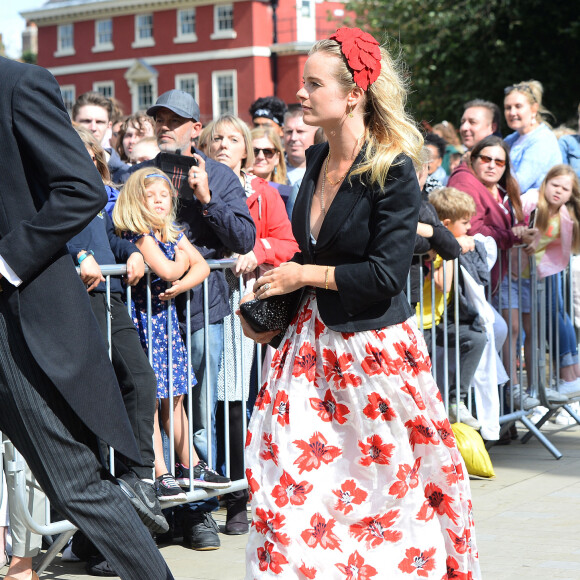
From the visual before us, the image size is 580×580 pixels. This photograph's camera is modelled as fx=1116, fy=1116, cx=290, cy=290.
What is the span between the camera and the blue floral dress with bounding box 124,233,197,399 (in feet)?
17.1

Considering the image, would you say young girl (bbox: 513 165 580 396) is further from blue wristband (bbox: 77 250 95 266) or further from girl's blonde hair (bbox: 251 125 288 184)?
blue wristband (bbox: 77 250 95 266)

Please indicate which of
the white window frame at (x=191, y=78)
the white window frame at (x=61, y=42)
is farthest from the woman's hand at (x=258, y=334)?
the white window frame at (x=61, y=42)

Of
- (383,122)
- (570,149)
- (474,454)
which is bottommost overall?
(474,454)

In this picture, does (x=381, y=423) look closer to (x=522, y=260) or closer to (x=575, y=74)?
(x=522, y=260)

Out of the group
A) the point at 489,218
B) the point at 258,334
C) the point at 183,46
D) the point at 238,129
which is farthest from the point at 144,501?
the point at 183,46

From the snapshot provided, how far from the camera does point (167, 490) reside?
5.09 m

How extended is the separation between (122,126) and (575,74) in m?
19.4

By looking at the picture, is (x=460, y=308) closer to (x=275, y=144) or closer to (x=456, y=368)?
(x=456, y=368)

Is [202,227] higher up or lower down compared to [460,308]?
higher up

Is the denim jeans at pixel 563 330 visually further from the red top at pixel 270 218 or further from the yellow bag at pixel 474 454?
the red top at pixel 270 218

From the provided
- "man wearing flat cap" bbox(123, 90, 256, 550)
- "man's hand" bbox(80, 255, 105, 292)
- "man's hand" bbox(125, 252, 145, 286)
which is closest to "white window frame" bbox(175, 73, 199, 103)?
"man wearing flat cap" bbox(123, 90, 256, 550)

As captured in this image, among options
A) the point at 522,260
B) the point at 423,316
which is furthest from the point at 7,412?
the point at 522,260

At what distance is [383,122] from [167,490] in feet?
6.83

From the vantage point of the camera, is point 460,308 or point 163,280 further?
point 460,308
